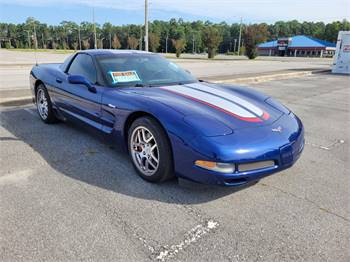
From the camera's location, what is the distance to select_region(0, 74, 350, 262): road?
2014 mm

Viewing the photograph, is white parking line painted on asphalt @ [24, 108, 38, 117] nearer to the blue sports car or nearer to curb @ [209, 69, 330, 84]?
the blue sports car

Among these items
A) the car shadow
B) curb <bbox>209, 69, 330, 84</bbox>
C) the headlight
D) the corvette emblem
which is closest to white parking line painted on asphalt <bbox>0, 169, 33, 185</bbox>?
the car shadow

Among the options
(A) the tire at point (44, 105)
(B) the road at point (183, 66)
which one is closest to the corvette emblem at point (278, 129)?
(A) the tire at point (44, 105)

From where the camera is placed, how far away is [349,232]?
7.50 ft

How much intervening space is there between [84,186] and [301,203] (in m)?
2.05

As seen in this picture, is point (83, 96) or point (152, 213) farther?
point (83, 96)

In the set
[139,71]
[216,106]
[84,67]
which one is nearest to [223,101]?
[216,106]

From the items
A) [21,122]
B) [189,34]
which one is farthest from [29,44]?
[21,122]

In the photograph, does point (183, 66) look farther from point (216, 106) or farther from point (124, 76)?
point (216, 106)

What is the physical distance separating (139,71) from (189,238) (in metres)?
2.24

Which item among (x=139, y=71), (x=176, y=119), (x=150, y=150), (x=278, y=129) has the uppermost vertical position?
(x=139, y=71)

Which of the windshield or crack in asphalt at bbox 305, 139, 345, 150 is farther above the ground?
the windshield

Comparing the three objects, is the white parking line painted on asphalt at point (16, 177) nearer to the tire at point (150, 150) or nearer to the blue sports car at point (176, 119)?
the blue sports car at point (176, 119)

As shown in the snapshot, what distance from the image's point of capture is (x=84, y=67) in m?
3.93
